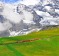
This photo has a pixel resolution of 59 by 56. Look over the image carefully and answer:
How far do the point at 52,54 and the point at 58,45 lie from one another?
9.91m

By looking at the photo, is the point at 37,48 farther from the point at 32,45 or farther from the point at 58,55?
the point at 58,55

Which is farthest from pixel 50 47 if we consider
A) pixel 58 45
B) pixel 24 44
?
pixel 24 44

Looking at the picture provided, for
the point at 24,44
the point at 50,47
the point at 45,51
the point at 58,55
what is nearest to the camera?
the point at 58,55

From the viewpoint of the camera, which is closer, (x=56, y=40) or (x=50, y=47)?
(x=50, y=47)

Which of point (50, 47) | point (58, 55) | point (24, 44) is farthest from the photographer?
point (24, 44)

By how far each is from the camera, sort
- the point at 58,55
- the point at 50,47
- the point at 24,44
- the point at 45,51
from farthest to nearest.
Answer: the point at 24,44
the point at 50,47
the point at 45,51
the point at 58,55

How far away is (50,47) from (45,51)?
4.47 m

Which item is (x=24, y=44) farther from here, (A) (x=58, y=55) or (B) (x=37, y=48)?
(A) (x=58, y=55)

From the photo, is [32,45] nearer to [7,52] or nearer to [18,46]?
[18,46]

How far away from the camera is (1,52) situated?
173 ft

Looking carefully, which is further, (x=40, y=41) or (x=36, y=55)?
(x=40, y=41)

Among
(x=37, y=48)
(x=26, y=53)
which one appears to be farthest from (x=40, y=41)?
(x=26, y=53)

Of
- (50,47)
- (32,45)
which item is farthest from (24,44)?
(50,47)

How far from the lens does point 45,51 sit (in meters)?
55.0
